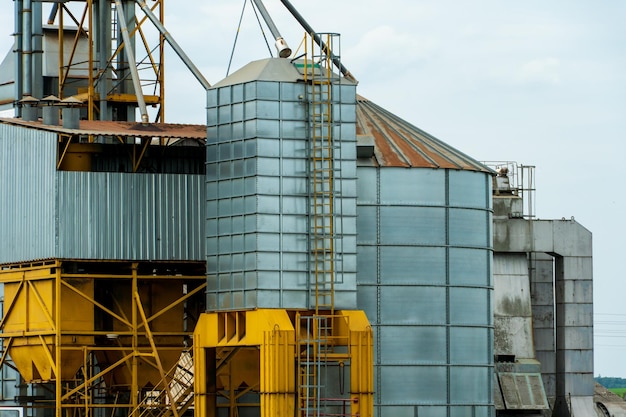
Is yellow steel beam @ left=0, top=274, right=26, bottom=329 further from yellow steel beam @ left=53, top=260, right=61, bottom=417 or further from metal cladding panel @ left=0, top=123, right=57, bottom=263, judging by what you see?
yellow steel beam @ left=53, top=260, right=61, bottom=417

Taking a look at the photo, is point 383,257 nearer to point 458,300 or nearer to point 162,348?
point 458,300

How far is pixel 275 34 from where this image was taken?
52.5 m

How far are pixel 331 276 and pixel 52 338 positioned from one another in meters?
9.62

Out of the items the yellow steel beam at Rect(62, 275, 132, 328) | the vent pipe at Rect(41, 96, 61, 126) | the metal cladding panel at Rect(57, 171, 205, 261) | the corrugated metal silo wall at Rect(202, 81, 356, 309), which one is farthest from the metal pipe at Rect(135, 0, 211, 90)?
the yellow steel beam at Rect(62, 275, 132, 328)

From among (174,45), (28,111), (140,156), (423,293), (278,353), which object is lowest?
(278,353)

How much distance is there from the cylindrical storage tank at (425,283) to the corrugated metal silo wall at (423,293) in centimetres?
3

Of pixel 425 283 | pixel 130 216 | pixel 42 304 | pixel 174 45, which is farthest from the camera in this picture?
pixel 174 45

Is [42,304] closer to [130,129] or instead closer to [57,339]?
[57,339]

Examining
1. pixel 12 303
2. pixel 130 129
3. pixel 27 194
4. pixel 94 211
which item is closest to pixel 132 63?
pixel 130 129

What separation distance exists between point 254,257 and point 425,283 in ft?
21.5

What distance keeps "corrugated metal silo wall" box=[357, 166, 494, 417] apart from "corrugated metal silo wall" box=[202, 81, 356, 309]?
3.35m

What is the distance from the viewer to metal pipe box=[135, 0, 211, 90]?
176 feet

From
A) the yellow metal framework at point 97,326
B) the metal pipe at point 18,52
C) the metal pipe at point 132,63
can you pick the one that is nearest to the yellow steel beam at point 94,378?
the yellow metal framework at point 97,326

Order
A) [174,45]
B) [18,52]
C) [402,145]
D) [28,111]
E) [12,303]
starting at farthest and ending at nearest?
[18,52]
[28,111]
[174,45]
[402,145]
[12,303]
